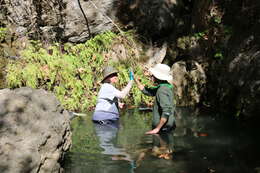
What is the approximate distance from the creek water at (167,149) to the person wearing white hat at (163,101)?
0.23 meters

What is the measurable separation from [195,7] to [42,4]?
6023 mm

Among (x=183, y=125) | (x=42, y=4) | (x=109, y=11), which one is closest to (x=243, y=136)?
(x=183, y=125)

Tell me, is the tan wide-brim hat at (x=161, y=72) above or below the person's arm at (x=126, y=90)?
above

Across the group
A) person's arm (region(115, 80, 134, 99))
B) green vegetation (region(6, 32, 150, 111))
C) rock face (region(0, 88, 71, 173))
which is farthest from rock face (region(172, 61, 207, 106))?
rock face (region(0, 88, 71, 173))

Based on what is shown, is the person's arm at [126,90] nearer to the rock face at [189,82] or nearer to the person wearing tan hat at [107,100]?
the person wearing tan hat at [107,100]

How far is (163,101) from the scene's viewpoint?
6.33m

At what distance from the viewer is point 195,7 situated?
12727 mm

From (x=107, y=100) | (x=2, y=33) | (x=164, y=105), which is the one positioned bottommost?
(x=164, y=105)

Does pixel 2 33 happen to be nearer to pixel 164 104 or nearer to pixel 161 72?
pixel 161 72

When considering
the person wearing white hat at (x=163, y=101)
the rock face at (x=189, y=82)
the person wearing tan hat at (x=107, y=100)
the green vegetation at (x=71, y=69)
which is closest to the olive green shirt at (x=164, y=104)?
the person wearing white hat at (x=163, y=101)

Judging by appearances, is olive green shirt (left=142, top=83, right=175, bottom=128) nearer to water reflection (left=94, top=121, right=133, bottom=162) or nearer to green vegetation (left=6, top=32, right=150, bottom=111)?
water reflection (left=94, top=121, right=133, bottom=162)

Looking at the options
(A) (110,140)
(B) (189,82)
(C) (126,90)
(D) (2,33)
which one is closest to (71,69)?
(D) (2,33)

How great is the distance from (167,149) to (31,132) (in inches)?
101

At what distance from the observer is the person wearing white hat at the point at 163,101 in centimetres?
632
